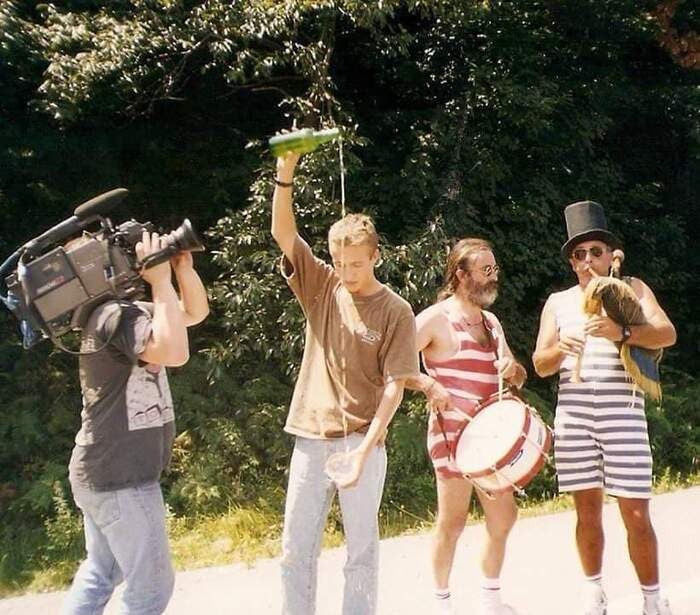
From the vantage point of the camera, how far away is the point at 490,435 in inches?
137

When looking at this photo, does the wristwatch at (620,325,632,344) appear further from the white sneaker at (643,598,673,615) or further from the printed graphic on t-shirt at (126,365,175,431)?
the printed graphic on t-shirt at (126,365,175,431)

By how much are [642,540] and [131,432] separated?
7.83 feet

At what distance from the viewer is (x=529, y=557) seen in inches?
193

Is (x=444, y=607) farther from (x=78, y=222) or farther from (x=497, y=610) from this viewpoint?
(x=78, y=222)

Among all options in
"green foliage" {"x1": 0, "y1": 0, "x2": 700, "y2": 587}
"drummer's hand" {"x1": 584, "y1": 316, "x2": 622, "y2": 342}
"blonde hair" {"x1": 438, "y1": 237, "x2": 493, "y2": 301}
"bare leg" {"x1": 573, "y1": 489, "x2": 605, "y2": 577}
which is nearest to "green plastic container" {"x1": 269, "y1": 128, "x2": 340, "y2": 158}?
"blonde hair" {"x1": 438, "y1": 237, "x2": 493, "y2": 301}

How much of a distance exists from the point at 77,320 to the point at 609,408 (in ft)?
7.92

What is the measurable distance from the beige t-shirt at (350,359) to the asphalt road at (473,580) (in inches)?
58.1

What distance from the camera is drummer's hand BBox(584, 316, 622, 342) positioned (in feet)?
12.1

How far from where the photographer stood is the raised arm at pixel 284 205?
309cm

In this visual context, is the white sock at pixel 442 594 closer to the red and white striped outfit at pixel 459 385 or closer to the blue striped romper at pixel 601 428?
the red and white striped outfit at pixel 459 385

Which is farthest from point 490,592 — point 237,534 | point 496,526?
point 237,534

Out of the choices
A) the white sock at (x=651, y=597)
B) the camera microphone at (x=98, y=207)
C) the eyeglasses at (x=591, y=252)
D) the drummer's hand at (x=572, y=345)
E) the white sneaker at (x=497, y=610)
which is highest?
the eyeglasses at (x=591, y=252)

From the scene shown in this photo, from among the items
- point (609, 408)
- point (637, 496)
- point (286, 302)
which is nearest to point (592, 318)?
point (609, 408)

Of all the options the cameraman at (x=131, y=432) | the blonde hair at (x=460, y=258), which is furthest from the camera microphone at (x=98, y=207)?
the blonde hair at (x=460, y=258)
